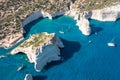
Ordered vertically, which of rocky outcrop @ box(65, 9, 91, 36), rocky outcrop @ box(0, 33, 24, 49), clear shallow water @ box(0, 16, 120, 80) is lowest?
clear shallow water @ box(0, 16, 120, 80)

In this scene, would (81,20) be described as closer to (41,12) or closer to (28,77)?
(41,12)

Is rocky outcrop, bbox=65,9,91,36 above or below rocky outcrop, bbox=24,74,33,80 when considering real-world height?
above

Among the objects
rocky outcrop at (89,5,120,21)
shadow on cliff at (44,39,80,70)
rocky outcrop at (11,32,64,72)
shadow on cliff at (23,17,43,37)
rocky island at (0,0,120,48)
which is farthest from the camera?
rocky outcrop at (89,5,120,21)

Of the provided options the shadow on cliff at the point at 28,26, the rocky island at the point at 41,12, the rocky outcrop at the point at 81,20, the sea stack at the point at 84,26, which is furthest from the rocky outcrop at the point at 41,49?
the shadow on cliff at the point at 28,26

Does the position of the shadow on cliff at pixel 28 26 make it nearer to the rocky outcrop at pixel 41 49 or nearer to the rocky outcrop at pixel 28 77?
the rocky outcrop at pixel 41 49

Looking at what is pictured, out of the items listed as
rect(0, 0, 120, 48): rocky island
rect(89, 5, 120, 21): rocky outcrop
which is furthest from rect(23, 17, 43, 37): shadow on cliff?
rect(89, 5, 120, 21): rocky outcrop

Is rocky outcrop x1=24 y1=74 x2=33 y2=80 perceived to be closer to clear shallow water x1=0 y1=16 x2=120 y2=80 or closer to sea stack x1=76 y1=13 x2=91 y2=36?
clear shallow water x1=0 y1=16 x2=120 y2=80

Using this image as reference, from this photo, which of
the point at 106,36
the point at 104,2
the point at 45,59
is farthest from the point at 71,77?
the point at 104,2
